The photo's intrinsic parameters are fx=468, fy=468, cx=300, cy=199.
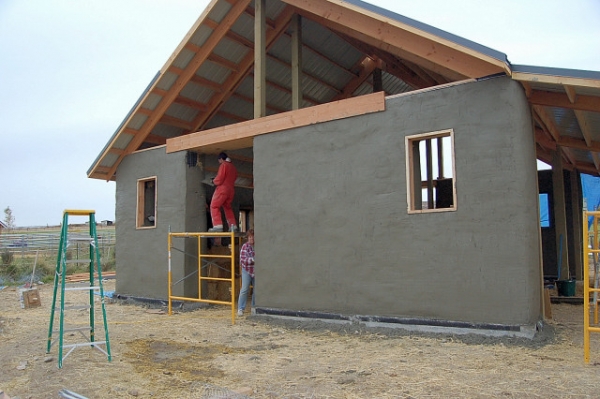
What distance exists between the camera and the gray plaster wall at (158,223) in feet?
36.7

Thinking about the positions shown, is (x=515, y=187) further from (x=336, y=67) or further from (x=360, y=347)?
(x=336, y=67)

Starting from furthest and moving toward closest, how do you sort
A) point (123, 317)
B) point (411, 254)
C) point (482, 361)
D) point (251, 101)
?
point (251, 101), point (123, 317), point (411, 254), point (482, 361)

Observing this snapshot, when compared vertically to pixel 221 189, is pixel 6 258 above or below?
below

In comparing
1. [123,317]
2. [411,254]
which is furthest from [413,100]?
[123,317]

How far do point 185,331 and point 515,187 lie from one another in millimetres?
6083

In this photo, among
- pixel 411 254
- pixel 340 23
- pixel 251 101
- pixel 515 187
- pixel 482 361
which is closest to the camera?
pixel 482 361

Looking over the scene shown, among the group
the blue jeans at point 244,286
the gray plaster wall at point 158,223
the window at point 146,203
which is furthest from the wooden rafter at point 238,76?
the blue jeans at point 244,286

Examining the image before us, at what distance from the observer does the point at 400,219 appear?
25.3 feet

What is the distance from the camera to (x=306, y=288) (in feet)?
28.8

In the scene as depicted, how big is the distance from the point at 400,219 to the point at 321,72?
6428 mm

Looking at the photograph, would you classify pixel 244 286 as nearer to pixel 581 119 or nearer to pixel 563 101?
pixel 563 101

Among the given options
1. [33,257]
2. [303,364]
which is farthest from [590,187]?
[33,257]

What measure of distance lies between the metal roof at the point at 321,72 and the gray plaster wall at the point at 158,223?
0.73 m

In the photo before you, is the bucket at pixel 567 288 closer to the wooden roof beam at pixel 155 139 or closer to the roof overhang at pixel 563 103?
the roof overhang at pixel 563 103
